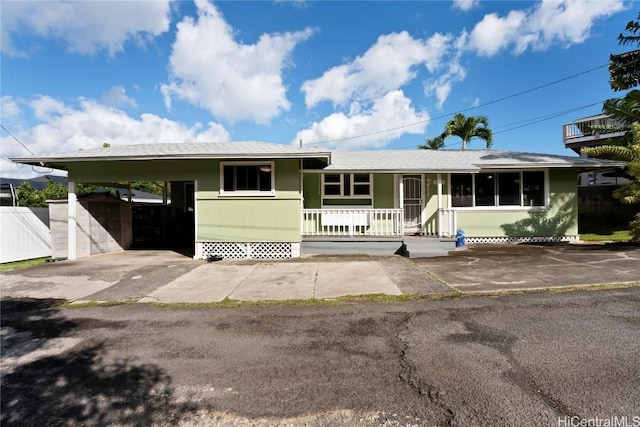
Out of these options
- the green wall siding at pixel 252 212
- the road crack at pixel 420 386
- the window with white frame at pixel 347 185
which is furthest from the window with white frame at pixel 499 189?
the road crack at pixel 420 386

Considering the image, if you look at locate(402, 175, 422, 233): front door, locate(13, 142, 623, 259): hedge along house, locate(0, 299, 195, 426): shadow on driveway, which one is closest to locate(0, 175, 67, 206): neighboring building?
locate(13, 142, 623, 259): hedge along house

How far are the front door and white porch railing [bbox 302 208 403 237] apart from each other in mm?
1403

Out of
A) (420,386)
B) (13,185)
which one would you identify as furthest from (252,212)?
(13,185)

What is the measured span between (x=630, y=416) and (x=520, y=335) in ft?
5.08

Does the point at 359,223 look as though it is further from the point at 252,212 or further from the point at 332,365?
the point at 332,365

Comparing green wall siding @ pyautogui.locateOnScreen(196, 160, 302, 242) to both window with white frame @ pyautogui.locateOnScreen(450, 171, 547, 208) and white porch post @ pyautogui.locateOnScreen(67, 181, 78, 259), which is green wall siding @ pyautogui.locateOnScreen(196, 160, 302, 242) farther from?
window with white frame @ pyautogui.locateOnScreen(450, 171, 547, 208)

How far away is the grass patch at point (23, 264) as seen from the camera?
9.85m

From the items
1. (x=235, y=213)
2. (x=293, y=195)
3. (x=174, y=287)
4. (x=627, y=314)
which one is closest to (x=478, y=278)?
(x=627, y=314)

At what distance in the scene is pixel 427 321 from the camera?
182 inches

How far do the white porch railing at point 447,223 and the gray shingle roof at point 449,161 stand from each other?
1.54m

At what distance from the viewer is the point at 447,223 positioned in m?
11.7

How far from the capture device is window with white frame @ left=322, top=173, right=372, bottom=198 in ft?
42.0

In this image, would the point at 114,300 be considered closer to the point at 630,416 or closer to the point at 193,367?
the point at 193,367

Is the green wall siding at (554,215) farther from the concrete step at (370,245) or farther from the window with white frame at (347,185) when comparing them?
the window with white frame at (347,185)
